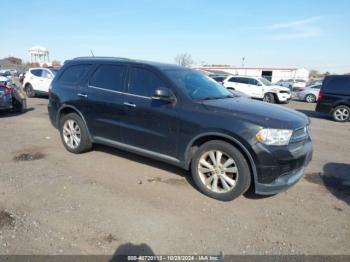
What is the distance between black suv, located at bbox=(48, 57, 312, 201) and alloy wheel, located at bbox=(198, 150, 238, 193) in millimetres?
14

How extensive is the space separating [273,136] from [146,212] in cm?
188

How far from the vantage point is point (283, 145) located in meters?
3.99

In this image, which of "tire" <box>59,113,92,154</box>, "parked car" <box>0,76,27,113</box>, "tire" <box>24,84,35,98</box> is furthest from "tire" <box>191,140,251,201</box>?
"tire" <box>24,84,35,98</box>

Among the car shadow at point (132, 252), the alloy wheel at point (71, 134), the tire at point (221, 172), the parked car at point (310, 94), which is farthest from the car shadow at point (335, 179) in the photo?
the parked car at point (310, 94)

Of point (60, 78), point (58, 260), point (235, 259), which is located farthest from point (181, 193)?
point (60, 78)

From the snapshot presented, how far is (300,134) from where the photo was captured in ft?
14.1

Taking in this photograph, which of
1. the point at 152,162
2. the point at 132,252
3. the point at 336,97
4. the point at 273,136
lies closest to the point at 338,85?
the point at 336,97

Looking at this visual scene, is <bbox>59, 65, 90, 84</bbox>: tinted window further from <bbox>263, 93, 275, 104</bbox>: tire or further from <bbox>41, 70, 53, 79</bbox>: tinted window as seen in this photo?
<bbox>263, 93, 275, 104</bbox>: tire

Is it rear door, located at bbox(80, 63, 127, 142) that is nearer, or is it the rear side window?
rear door, located at bbox(80, 63, 127, 142)

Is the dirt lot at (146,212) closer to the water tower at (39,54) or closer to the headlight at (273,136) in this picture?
the headlight at (273,136)

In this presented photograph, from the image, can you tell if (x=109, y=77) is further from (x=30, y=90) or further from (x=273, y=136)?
(x=30, y=90)

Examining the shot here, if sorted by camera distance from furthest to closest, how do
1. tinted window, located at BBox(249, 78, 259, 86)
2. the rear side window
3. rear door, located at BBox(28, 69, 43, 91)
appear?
1. tinted window, located at BBox(249, 78, 259, 86)
2. rear door, located at BBox(28, 69, 43, 91)
3. the rear side window

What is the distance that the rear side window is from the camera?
40.8 ft

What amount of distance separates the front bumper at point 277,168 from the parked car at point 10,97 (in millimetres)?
9244
